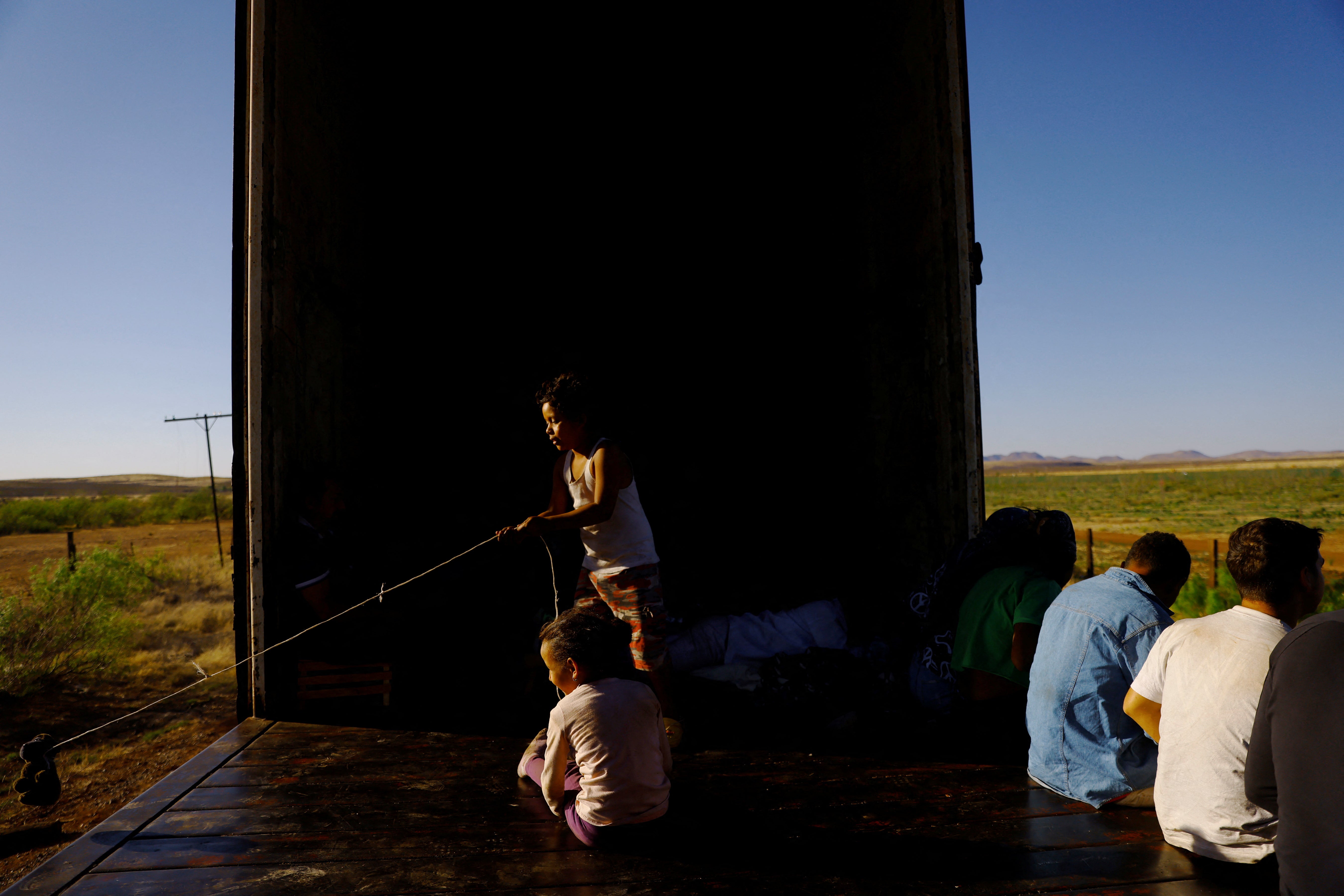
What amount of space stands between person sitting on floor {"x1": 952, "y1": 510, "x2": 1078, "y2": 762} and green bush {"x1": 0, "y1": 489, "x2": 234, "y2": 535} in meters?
39.7

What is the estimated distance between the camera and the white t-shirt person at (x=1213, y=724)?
195 cm

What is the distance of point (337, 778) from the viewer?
3.05 metres

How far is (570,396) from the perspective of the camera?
335cm

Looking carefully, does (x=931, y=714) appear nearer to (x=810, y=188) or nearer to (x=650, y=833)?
(x=650, y=833)

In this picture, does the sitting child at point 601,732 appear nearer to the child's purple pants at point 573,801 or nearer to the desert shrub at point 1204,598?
the child's purple pants at point 573,801

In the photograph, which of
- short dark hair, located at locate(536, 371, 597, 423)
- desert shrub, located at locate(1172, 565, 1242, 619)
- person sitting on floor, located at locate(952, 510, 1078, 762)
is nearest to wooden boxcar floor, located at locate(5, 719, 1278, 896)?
person sitting on floor, located at locate(952, 510, 1078, 762)

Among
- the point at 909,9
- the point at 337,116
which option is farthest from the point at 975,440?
the point at 337,116

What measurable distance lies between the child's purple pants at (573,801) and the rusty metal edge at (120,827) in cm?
128

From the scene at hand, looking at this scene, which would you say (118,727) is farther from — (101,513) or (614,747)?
(101,513)

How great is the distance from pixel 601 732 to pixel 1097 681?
5.24ft

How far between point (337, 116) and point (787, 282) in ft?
10.6

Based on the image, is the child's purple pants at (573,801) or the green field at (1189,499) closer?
the child's purple pants at (573,801)

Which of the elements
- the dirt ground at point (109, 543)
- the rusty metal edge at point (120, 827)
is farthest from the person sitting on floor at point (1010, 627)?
the dirt ground at point (109, 543)

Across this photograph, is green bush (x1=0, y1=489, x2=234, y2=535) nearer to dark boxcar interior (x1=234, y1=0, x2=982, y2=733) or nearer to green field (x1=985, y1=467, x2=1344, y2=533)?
dark boxcar interior (x1=234, y1=0, x2=982, y2=733)
